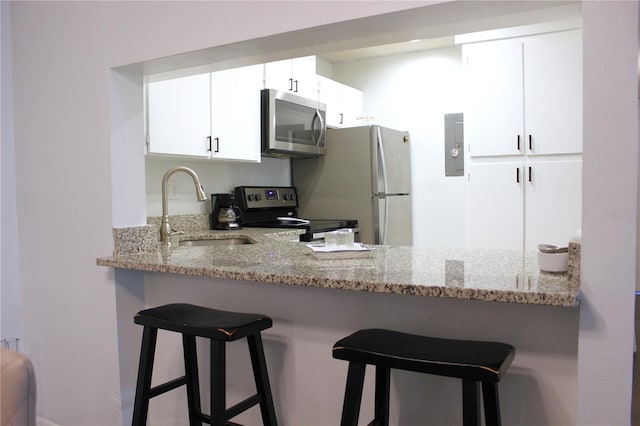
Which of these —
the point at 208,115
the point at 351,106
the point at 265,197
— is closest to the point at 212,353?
the point at 208,115

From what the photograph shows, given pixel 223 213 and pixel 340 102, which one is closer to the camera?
pixel 223 213

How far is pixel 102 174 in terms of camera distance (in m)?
2.11

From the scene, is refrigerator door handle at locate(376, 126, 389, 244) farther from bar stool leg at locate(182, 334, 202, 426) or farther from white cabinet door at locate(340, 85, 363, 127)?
bar stool leg at locate(182, 334, 202, 426)

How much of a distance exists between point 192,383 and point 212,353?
0.41m

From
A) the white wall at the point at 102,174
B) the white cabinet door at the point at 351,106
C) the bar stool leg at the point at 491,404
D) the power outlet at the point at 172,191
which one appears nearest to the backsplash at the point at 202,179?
the power outlet at the point at 172,191

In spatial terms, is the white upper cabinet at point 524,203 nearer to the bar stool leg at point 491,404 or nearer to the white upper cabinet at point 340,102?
the white upper cabinet at point 340,102

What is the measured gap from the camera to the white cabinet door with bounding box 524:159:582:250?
127 inches

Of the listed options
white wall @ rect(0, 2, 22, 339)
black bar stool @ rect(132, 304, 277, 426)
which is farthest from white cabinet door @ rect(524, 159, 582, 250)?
white wall @ rect(0, 2, 22, 339)

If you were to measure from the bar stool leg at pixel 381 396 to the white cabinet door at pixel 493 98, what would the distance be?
7.45 feet

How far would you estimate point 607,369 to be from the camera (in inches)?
50.6

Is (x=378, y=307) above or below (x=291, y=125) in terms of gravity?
below

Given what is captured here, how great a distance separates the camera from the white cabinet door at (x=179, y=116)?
264cm

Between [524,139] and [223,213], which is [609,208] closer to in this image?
[524,139]

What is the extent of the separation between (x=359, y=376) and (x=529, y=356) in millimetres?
502
